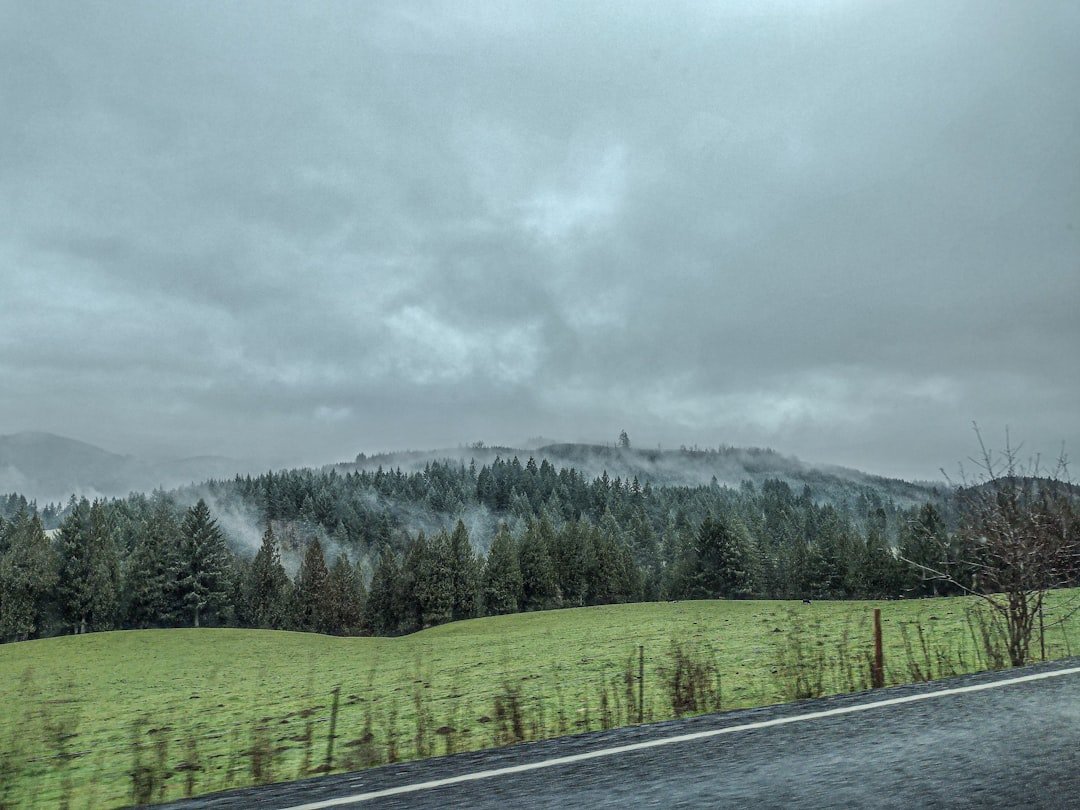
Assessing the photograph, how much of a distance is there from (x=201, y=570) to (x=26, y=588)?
19188mm

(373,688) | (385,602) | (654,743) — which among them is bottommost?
(385,602)

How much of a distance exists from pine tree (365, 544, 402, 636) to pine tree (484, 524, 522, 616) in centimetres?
1218

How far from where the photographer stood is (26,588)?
91562 mm

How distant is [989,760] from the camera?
5816 millimetres

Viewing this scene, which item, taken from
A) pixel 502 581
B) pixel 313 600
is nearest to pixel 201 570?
pixel 313 600

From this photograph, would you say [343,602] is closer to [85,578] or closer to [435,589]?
[435,589]

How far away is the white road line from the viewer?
Result: 225 inches

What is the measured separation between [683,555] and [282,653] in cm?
7523

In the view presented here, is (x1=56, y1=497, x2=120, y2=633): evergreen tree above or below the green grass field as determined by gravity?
above

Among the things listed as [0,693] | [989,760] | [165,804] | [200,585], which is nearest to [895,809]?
[989,760]

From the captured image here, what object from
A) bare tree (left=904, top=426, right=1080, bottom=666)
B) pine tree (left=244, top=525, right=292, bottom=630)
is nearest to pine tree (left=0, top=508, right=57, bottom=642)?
pine tree (left=244, top=525, right=292, bottom=630)

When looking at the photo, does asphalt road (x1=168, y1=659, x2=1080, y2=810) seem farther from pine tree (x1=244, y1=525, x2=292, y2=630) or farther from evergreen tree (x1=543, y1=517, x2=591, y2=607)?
pine tree (x1=244, y1=525, x2=292, y2=630)

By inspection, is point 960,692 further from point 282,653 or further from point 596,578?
point 596,578

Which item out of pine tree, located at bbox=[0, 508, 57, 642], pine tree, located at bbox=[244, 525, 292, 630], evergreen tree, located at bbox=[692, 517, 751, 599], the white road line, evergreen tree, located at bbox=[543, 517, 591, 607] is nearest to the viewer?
the white road line
